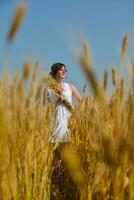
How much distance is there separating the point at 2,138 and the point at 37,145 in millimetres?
405

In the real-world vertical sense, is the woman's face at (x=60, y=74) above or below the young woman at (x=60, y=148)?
above

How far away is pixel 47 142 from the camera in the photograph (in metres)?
1.95

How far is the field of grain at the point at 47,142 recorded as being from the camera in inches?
49.9

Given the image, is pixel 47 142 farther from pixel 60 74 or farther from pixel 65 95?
pixel 60 74

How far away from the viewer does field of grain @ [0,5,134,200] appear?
1.27 meters

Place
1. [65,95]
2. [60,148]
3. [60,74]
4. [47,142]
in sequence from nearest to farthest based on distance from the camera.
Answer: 1. [47,142]
2. [60,148]
3. [65,95]
4. [60,74]

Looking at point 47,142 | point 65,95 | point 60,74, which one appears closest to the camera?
point 47,142

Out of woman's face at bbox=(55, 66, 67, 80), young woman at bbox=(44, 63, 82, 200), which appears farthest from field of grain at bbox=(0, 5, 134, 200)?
woman's face at bbox=(55, 66, 67, 80)

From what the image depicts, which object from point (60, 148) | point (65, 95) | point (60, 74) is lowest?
point (60, 148)

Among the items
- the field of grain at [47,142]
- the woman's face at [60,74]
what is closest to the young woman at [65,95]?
the woman's face at [60,74]

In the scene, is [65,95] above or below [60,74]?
below

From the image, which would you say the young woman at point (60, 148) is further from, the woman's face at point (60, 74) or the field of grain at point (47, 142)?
the field of grain at point (47, 142)

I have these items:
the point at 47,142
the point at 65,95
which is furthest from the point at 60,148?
the point at 47,142

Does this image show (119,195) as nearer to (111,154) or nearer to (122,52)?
(111,154)
